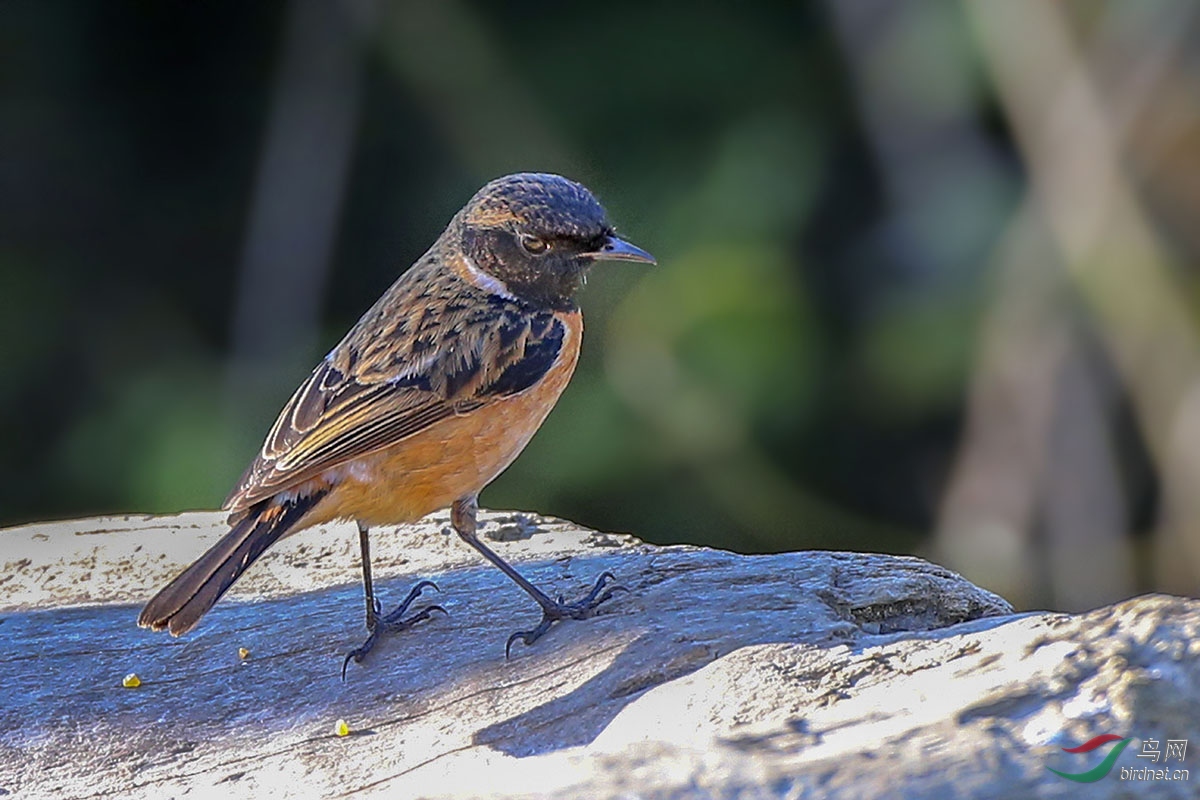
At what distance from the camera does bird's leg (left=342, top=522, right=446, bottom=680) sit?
3.91 m

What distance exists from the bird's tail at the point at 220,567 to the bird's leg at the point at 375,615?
0.75 feet

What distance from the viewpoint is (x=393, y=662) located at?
385cm

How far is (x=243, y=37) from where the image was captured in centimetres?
693

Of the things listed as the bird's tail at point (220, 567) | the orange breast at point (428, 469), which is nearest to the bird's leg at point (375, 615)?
the orange breast at point (428, 469)

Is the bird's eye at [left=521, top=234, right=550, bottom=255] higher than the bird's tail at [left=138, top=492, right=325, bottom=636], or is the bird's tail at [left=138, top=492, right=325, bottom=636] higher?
the bird's eye at [left=521, top=234, right=550, bottom=255]

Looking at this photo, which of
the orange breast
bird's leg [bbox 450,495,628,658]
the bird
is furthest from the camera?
the orange breast

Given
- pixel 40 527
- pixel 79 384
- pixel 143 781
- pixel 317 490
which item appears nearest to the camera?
pixel 143 781

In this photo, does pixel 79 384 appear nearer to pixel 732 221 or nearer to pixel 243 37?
pixel 243 37

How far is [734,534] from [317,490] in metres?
2.39

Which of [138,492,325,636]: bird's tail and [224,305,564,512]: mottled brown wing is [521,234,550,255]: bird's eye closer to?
[224,305,564,512]: mottled brown wing

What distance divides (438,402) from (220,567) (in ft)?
2.26

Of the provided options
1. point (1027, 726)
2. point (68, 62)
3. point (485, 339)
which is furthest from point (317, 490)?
point (68, 62)

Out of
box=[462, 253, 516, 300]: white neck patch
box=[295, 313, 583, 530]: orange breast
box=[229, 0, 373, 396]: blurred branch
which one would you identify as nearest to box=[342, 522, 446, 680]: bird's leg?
box=[295, 313, 583, 530]: orange breast

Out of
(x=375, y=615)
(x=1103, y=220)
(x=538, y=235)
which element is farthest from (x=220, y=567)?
(x=1103, y=220)
